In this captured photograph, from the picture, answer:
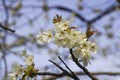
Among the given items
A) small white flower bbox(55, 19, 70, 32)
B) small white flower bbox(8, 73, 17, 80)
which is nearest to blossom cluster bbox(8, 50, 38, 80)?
small white flower bbox(8, 73, 17, 80)

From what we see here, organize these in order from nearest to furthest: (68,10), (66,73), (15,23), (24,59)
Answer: (66,73)
(24,59)
(15,23)
(68,10)

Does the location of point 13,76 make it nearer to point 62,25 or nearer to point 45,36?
point 45,36

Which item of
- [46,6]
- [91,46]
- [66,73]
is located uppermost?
[46,6]

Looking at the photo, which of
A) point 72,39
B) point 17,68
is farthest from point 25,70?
point 72,39

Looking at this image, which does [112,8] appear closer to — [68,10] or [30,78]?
[68,10]

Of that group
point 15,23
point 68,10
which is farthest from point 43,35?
point 68,10

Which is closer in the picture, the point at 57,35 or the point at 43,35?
the point at 57,35

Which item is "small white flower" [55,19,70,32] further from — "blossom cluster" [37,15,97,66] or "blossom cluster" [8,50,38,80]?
"blossom cluster" [8,50,38,80]

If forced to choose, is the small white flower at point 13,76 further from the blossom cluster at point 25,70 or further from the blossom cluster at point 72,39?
the blossom cluster at point 72,39
